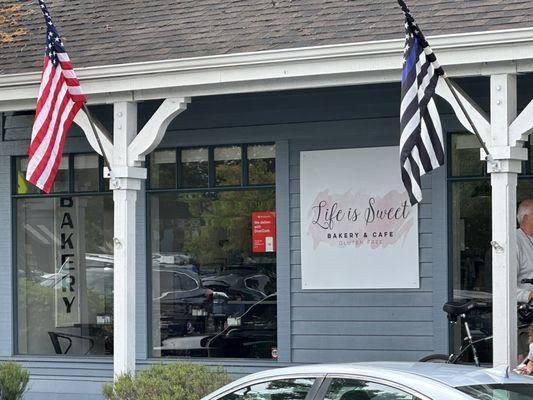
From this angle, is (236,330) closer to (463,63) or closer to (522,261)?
(522,261)

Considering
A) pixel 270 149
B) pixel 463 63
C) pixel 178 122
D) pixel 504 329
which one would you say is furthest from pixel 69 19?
pixel 504 329

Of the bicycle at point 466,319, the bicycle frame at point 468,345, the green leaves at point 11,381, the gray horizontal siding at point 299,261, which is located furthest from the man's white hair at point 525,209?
the green leaves at point 11,381

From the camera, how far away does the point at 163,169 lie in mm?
14055

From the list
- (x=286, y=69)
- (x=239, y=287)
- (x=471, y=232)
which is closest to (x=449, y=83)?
(x=286, y=69)

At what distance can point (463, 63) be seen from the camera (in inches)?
401

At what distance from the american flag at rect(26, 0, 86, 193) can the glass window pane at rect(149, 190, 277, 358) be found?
2.64m

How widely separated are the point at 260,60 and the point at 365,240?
2823 millimetres

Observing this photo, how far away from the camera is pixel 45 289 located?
14.9 meters

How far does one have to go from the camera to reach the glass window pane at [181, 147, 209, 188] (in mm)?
13758

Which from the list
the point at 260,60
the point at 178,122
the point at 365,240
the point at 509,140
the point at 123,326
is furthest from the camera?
the point at 178,122

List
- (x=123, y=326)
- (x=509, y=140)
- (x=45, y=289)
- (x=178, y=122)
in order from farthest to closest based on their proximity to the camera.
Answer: (x=45, y=289), (x=178, y=122), (x=123, y=326), (x=509, y=140)

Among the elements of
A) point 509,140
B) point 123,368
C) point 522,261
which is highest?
point 509,140

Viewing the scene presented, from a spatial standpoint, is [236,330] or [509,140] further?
[236,330]

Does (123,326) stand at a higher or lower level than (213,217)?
lower
